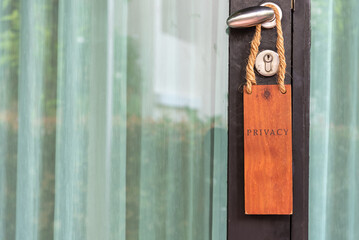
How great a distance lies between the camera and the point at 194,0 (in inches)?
35.4

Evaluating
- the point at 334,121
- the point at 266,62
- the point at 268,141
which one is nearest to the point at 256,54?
the point at 266,62

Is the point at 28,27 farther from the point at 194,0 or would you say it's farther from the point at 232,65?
the point at 232,65

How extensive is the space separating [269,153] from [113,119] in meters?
0.53

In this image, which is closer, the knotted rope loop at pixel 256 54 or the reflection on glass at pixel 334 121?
the knotted rope loop at pixel 256 54

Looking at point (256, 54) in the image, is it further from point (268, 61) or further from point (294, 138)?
point (294, 138)

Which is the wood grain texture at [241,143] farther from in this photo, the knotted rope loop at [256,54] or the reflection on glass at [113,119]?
the reflection on glass at [113,119]

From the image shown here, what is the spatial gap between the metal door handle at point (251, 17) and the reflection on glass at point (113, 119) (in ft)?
1.33

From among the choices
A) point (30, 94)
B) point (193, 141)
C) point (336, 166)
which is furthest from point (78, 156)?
point (336, 166)

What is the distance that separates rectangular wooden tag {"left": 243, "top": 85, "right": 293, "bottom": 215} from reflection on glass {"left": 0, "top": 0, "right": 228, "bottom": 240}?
400 mm

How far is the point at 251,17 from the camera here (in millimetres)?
467

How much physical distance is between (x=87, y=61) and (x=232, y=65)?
54cm

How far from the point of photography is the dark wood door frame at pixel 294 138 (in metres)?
0.49

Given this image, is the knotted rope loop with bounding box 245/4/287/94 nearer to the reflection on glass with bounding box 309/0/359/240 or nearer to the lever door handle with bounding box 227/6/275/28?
the lever door handle with bounding box 227/6/275/28

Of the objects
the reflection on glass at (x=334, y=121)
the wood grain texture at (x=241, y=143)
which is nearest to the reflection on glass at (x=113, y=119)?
the reflection on glass at (x=334, y=121)
